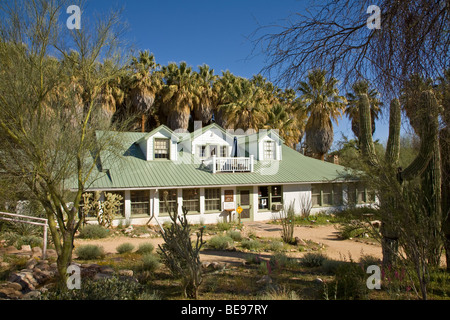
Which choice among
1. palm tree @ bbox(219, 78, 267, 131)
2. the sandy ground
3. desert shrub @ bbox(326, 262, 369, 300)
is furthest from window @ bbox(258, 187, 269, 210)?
desert shrub @ bbox(326, 262, 369, 300)

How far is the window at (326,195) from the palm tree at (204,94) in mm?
16408

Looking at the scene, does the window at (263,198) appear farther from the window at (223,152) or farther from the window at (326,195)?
the window at (326,195)

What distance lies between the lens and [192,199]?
733 inches

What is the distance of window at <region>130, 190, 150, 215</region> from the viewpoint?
56.7ft

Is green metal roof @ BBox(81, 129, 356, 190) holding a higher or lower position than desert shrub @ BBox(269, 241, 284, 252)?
higher

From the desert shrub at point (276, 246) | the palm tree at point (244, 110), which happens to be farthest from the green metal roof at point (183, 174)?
the desert shrub at point (276, 246)

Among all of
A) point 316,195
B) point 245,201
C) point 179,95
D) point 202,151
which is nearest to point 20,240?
point 202,151

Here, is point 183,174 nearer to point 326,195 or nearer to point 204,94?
point 326,195

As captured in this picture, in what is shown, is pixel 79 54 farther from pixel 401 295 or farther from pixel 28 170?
pixel 401 295

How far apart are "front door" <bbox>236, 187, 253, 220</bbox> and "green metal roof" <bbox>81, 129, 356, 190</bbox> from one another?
92 cm

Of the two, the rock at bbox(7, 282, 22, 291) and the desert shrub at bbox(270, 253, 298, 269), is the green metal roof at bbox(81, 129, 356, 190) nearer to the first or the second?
the rock at bbox(7, 282, 22, 291)
